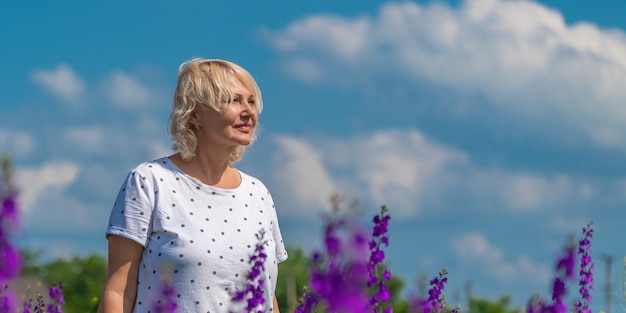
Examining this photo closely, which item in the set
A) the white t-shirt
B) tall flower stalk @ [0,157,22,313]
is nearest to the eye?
the white t-shirt

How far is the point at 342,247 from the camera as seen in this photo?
3.01 m

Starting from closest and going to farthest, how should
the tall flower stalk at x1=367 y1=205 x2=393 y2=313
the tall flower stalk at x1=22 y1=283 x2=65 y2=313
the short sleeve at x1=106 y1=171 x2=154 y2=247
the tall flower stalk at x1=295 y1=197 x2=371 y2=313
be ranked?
the tall flower stalk at x1=295 y1=197 x2=371 y2=313 → the tall flower stalk at x1=367 y1=205 x2=393 y2=313 → the short sleeve at x1=106 y1=171 x2=154 y2=247 → the tall flower stalk at x1=22 y1=283 x2=65 y2=313

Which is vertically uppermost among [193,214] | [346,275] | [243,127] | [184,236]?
[243,127]

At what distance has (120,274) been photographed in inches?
198

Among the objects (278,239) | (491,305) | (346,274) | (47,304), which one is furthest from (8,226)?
(491,305)

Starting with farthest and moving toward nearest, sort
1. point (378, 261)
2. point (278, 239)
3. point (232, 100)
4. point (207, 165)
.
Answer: point (278, 239) < point (207, 165) < point (232, 100) < point (378, 261)

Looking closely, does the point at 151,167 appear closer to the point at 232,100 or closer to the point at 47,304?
the point at 232,100

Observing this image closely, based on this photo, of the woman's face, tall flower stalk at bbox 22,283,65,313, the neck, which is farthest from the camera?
tall flower stalk at bbox 22,283,65,313

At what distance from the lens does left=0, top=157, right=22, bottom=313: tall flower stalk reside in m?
3.13

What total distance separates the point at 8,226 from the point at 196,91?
206 cm

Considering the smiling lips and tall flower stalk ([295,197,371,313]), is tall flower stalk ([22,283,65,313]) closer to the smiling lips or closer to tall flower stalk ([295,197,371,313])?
the smiling lips

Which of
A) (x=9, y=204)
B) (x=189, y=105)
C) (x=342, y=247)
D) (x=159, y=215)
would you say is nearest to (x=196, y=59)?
(x=189, y=105)

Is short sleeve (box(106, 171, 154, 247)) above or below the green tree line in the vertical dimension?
below

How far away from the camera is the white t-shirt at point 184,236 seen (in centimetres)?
505
